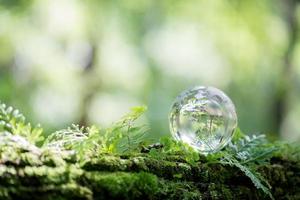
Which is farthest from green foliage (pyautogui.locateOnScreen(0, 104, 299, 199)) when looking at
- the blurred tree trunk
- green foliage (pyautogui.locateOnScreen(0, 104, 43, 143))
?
the blurred tree trunk

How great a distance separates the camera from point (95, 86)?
9117 millimetres

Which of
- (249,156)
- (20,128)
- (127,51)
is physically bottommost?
(20,128)

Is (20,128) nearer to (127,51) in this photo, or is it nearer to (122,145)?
(122,145)

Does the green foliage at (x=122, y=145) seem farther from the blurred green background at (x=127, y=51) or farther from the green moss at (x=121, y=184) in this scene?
the blurred green background at (x=127, y=51)

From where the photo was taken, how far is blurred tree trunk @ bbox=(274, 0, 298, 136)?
29.5ft

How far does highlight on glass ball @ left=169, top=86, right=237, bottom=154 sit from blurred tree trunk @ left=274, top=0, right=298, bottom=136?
752cm

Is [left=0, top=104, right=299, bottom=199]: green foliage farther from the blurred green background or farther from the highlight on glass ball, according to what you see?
the blurred green background

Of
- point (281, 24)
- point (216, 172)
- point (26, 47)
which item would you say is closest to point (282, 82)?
point (281, 24)

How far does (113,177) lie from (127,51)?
8.08 m

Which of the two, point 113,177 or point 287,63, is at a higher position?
point 287,63

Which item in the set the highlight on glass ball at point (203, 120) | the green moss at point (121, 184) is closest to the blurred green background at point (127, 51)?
the highlight on glass ball at point (203, 120)

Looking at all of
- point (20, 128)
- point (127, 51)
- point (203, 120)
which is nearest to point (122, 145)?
point (203, 120)

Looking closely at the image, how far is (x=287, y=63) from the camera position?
9.12 meters

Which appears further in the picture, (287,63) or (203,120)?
(287,63)
